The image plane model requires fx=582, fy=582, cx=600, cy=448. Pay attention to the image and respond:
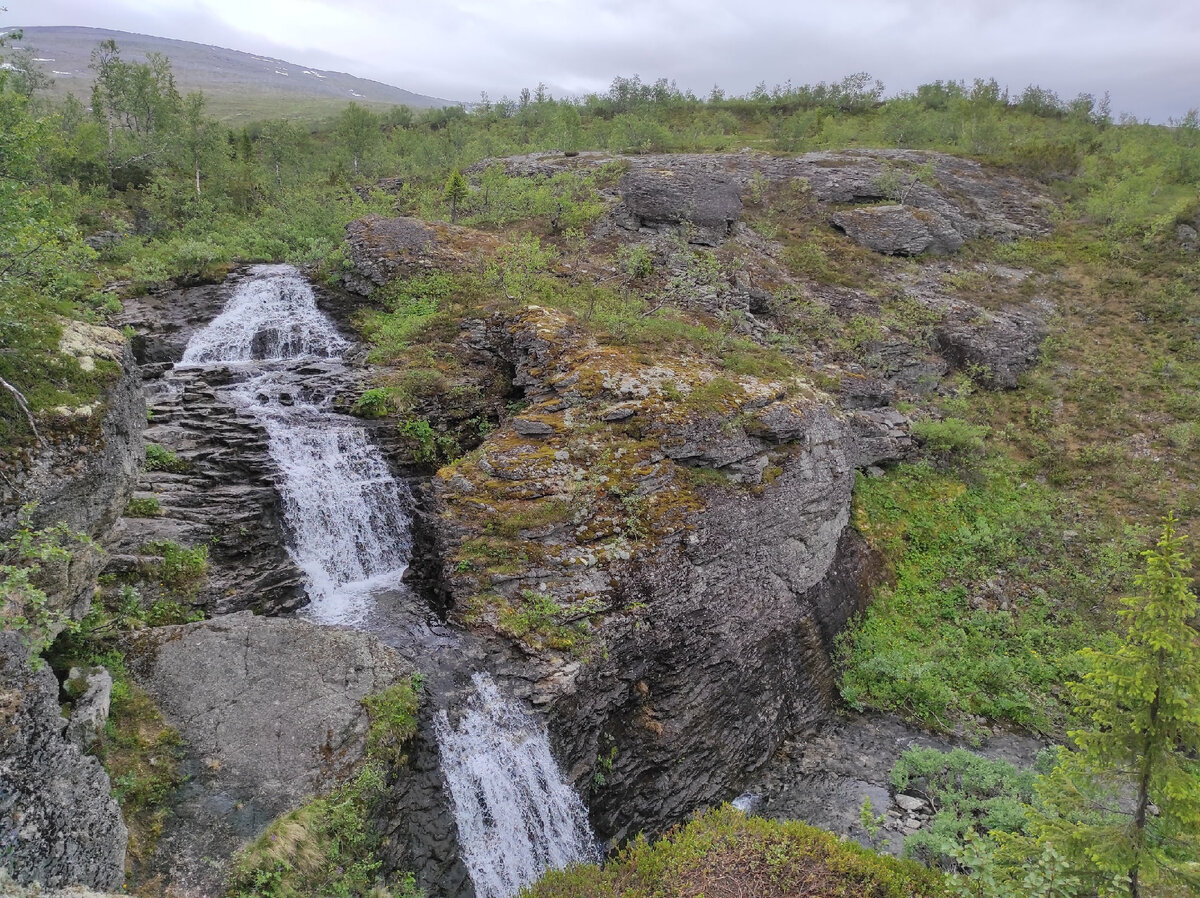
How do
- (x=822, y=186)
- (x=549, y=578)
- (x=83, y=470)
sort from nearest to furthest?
(x=83, y=470) < (x=549, y=578) < (x=822, y=186)

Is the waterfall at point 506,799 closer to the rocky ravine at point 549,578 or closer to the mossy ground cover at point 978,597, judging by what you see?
the rocky ravine at point 549,578

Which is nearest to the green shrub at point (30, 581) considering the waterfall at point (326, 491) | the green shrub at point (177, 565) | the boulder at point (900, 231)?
the green shrub at point (177, 565)

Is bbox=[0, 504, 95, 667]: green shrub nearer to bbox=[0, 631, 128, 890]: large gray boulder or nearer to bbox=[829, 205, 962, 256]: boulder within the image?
bbox=[0, 631, 128, 890]: large gray boulder

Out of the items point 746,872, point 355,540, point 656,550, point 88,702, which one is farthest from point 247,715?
point 746,872

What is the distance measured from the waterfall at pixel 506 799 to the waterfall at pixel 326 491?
3889 millimetres

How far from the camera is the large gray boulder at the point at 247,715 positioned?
7.67 meters

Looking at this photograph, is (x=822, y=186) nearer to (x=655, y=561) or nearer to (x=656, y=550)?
(x=656, y=550)

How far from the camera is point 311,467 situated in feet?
48.3

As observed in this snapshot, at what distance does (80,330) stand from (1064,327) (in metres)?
36.6

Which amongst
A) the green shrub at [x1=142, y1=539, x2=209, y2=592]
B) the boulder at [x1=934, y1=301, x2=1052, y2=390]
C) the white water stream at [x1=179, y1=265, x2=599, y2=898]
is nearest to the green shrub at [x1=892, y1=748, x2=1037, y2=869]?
the white water stream at [x1=179, y1=265, x2=599, y2=898]

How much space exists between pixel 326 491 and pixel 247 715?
6308mm

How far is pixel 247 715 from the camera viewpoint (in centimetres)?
907

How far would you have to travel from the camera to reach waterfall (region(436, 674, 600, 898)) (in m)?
9.68

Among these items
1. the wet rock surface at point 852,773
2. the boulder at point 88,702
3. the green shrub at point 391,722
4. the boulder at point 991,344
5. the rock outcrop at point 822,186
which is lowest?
the wet rock surface at point 852,773
